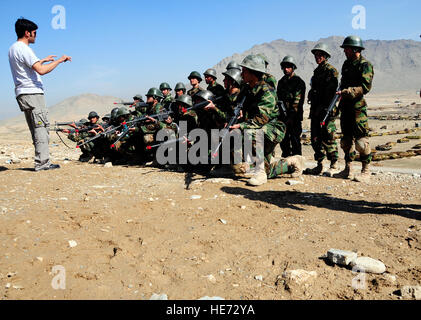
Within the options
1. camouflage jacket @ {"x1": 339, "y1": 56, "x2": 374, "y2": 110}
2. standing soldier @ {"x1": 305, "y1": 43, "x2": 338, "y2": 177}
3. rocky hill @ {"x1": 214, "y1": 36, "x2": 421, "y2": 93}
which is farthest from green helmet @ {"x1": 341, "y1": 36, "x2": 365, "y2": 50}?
rocky hill @ {"x1": 214, "y1": 36, "x2": 421, "y2": 93}

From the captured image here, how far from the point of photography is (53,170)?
608 centimetres

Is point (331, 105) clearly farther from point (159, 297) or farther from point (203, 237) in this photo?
point (159, 297)

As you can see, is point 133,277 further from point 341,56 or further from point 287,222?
point 341,56

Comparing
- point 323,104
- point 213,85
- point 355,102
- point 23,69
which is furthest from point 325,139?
point 23,69

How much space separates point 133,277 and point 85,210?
1742mm

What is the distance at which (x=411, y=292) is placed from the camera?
87.7 inches

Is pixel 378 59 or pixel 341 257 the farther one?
pixel 378 59

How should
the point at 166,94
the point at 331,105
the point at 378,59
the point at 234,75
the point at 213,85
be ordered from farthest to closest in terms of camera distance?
the point at 378,59 → the point at 166,94 → the point at 213,85 → the point at 234,75 → the point at 331,105

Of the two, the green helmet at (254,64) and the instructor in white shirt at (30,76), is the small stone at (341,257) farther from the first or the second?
the instructor in white shirt at (30,76)

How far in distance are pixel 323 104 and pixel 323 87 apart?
0.32m

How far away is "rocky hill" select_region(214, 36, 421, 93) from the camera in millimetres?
91875

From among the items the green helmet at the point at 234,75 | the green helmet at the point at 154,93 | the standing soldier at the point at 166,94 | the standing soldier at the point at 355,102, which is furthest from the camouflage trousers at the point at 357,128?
the green helmet at the point at 154,93
